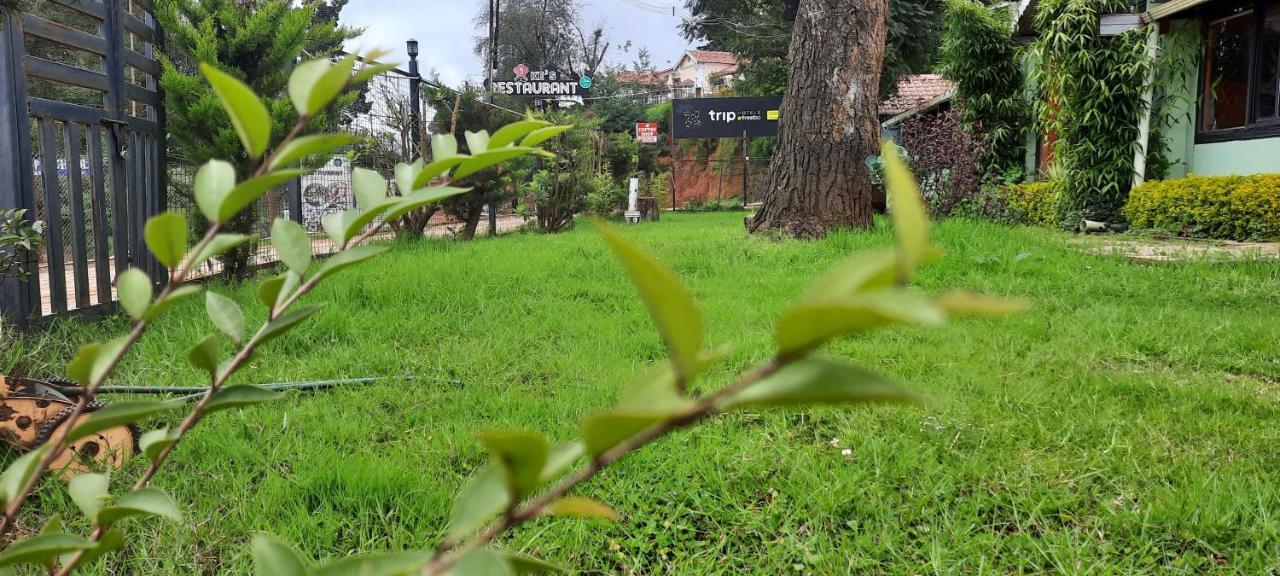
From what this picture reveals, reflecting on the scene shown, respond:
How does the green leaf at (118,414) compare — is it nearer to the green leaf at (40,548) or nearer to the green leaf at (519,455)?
the green leaf at (40,548)

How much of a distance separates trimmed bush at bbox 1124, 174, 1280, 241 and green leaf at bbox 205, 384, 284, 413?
866cm

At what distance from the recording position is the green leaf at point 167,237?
0.45 metres

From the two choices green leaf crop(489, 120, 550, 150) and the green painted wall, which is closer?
green leaf crop(489, 120, 550, 150)

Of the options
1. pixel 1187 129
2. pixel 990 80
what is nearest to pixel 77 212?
pixel 1187 129

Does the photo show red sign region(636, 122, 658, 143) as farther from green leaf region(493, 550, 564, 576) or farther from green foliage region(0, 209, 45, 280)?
green leaf region(493, 550, 564, 576)

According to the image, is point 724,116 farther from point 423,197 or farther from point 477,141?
point 423,197

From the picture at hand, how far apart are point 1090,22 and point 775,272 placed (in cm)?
651

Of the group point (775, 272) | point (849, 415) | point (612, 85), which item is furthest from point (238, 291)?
point (612, 85)

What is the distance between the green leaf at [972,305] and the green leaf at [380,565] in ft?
0.84

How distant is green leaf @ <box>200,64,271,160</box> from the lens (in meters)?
0.42

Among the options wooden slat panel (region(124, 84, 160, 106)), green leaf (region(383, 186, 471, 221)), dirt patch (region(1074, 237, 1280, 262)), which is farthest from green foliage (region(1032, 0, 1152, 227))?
green leaf (region(383, 186, 471, 221))

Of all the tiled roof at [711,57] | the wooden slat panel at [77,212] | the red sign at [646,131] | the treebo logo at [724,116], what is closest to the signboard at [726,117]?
the treebo logo at [724,116]

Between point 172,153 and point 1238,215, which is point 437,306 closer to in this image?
point 172,153

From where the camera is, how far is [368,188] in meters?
0.58
